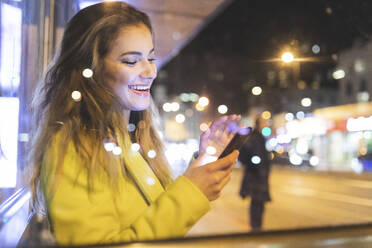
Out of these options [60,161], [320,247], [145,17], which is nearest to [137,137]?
[60,161]

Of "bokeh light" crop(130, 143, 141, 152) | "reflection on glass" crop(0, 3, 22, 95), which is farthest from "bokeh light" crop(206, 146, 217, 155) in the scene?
"reflection on glass" crop(0, 3, 22, 95)

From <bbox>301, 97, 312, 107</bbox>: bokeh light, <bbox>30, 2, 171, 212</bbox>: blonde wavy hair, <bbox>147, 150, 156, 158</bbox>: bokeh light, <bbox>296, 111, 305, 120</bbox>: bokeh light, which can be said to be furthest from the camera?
<bbox>301, 97, 312, 107</bbox>: bokeh light

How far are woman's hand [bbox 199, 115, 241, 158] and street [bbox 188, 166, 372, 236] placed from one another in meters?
0.30

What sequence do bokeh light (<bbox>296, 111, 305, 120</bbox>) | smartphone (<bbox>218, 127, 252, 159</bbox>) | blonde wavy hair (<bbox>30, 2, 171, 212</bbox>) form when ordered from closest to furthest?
blonde wavy hair (<bbox>30, 2, 171, 212</bbox>), smartphone (<bbox>218, 127, 252, 159</bbox>), bokeh light (<bbox>296, 111, 305, 120</bbox>)

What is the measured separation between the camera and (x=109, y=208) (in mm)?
997

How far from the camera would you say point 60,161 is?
100cm

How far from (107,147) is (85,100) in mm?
171

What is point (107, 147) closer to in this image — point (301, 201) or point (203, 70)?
point (203, 70)

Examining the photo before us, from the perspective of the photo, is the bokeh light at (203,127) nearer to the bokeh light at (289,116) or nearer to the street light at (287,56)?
the street light at (287,56)

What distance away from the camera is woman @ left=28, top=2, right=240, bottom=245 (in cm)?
98

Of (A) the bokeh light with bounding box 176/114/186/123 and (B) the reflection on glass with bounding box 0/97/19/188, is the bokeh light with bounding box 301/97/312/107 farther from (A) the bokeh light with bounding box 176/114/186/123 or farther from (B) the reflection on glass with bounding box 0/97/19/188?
(B) the reflection on glass with bounding box 0/97/19/188

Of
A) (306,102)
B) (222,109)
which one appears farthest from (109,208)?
(306,102)

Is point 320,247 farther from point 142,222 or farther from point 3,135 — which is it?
point 3,135

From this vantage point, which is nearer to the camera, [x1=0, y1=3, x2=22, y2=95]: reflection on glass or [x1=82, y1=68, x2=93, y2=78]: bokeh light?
[x1=82, y1=68, x2=93, y2=78]: bokeh light
